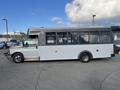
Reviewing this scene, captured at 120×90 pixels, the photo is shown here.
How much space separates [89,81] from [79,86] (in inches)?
39.1

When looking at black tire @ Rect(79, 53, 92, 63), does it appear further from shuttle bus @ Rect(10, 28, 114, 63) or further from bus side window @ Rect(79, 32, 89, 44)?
bus side window @ Rect(79, 32, 89, 44)

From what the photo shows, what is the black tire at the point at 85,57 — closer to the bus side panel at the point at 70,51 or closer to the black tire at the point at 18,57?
the bus side panel at the point at 70,51

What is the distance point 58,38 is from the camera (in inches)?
572

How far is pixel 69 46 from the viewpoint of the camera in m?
14.5

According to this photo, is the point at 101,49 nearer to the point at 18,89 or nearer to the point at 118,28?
the point at 18,89

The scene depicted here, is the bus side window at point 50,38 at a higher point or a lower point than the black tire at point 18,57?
higher

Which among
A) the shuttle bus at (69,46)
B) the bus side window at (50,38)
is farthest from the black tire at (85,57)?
the bus side window at (50,38)

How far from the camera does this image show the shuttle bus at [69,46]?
1451cm

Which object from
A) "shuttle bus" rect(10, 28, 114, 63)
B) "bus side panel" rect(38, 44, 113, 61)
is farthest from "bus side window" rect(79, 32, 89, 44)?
"bus side panel" rect(38, 44, 113, 61)

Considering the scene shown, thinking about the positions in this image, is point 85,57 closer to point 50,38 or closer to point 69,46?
point 69,46

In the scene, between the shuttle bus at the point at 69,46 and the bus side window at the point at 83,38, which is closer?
the shuttle bus at the point at 69,46

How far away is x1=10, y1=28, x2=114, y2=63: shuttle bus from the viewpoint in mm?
14508

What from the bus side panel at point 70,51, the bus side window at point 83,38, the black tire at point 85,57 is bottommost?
the black tire at point 85,57

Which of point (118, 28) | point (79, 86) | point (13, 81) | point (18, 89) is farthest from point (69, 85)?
point (118, 28)
